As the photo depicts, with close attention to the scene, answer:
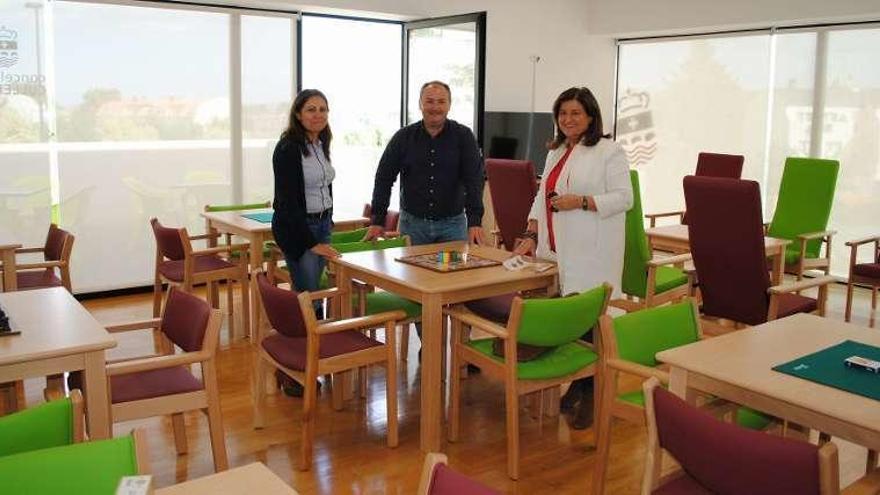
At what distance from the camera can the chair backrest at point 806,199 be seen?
558cm

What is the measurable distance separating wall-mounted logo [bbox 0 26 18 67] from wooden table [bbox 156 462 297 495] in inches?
198

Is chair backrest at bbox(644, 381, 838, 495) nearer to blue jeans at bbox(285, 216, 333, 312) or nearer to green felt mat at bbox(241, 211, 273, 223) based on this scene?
blue jeans at bbox(285, 216, 333, 312)

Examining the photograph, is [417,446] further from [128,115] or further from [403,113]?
[403,113]

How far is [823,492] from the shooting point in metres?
1.52

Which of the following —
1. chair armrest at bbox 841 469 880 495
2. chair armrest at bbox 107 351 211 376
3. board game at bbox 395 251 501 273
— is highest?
board game at bbox 395 251 501 273

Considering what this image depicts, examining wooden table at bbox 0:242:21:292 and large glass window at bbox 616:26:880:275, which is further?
large glass window at bbox 616:26:880:275

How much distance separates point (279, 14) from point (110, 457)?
19.1ft

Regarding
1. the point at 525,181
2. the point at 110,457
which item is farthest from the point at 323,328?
the point at 525,181

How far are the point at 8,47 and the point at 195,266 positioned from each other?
7.07ft

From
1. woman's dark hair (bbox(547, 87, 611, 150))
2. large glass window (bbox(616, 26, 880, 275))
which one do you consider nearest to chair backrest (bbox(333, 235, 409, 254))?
woman's dark hair (bbox(547, 87, 611, 150))

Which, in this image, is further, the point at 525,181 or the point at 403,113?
the point at 403,113

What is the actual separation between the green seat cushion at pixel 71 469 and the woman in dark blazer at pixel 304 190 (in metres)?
2.29

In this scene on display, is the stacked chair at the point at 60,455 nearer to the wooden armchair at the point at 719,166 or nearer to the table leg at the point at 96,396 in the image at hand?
the table leg at the point at 96,396

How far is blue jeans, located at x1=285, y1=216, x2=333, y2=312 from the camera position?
393 cm
